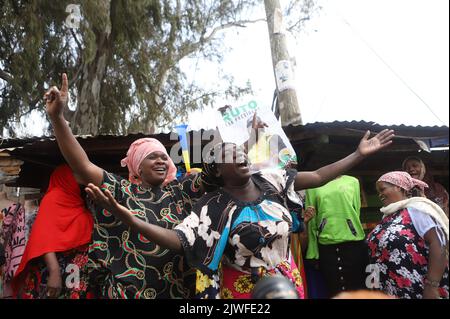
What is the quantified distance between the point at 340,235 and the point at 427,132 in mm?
1418

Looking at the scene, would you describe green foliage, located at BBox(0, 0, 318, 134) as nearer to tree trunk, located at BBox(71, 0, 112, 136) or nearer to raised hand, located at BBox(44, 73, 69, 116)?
tree trunk, located at BBox(71, 0, 112, 136)

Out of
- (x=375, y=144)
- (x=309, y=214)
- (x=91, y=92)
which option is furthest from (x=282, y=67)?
(x=91, y=92)

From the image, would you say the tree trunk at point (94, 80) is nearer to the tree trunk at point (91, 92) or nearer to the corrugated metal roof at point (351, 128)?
the tree trunk at point (91, 92)

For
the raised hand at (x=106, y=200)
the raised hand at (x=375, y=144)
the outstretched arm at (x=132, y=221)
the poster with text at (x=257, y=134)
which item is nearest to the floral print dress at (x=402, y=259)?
the raised hand at (x=375, y=144)

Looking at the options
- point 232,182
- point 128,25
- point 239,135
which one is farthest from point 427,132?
point 128,25

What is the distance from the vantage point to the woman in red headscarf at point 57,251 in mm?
2852

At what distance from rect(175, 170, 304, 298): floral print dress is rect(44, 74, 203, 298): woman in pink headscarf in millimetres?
274

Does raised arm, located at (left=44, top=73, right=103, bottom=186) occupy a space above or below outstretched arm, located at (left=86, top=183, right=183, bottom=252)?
above

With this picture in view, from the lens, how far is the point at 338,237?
11.3ft

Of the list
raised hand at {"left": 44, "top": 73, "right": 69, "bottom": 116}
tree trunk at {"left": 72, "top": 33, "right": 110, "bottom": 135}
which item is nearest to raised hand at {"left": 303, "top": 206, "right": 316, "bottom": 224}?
raised hand at {"left": 44, "top": 73, "right": 69, "bottom": 116}

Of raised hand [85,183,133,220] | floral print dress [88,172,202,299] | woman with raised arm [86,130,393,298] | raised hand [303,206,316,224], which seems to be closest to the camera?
raised hand [85,183,133,220]

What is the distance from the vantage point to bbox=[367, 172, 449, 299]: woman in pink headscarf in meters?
2.57
